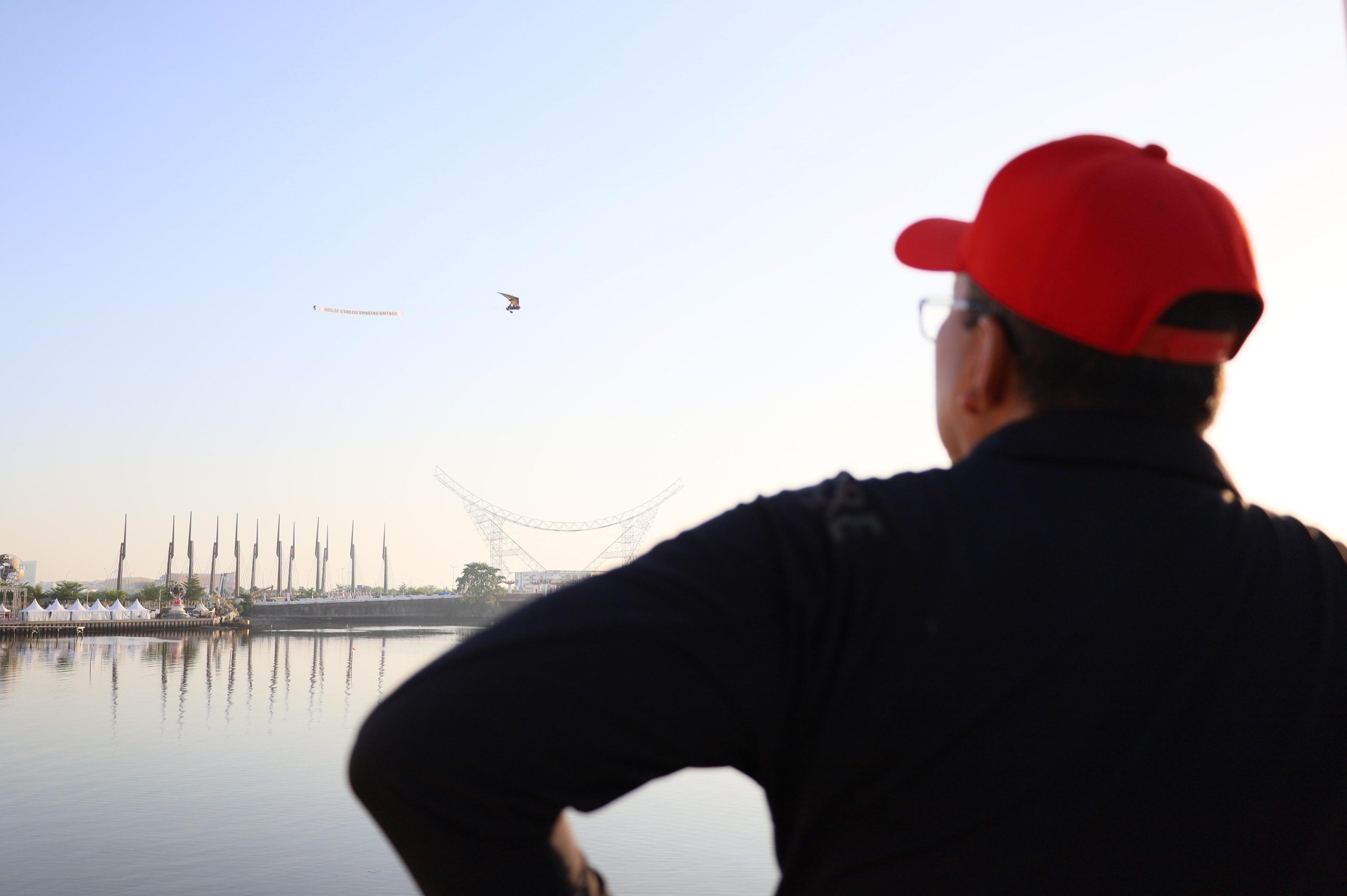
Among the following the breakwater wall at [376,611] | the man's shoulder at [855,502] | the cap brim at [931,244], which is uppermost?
the cap brim at [931,244]

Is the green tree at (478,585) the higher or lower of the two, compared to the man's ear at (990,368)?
lower

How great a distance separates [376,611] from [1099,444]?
74.9m

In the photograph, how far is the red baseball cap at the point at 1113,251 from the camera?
625 mm

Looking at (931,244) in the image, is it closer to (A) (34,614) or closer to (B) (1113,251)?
(B) (1113,251)

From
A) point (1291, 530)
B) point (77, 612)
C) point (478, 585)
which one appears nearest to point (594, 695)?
point (1291, 530)

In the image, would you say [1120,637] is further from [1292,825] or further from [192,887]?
[192,887]

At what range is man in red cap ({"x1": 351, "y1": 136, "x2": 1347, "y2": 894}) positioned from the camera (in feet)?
1.69

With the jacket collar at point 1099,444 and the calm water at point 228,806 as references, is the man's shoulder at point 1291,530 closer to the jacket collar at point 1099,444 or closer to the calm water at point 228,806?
the jacket collar at point 1099,444

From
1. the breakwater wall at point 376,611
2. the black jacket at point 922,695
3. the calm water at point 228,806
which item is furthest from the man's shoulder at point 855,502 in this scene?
the breakwater wall at point 376,611

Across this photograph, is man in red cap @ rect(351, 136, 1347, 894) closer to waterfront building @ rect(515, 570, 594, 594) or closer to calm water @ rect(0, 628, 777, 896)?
calm water @ rect(0, 628, 777, 896)

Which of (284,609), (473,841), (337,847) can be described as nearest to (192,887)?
(337,847)

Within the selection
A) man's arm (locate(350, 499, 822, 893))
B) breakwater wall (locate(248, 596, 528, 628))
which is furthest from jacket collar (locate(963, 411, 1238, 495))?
breakwater wall (locate(248, 596, 528, 628))

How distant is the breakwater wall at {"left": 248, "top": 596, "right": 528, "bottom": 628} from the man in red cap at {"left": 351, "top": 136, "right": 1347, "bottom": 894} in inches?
2686

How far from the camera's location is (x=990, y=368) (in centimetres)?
67
